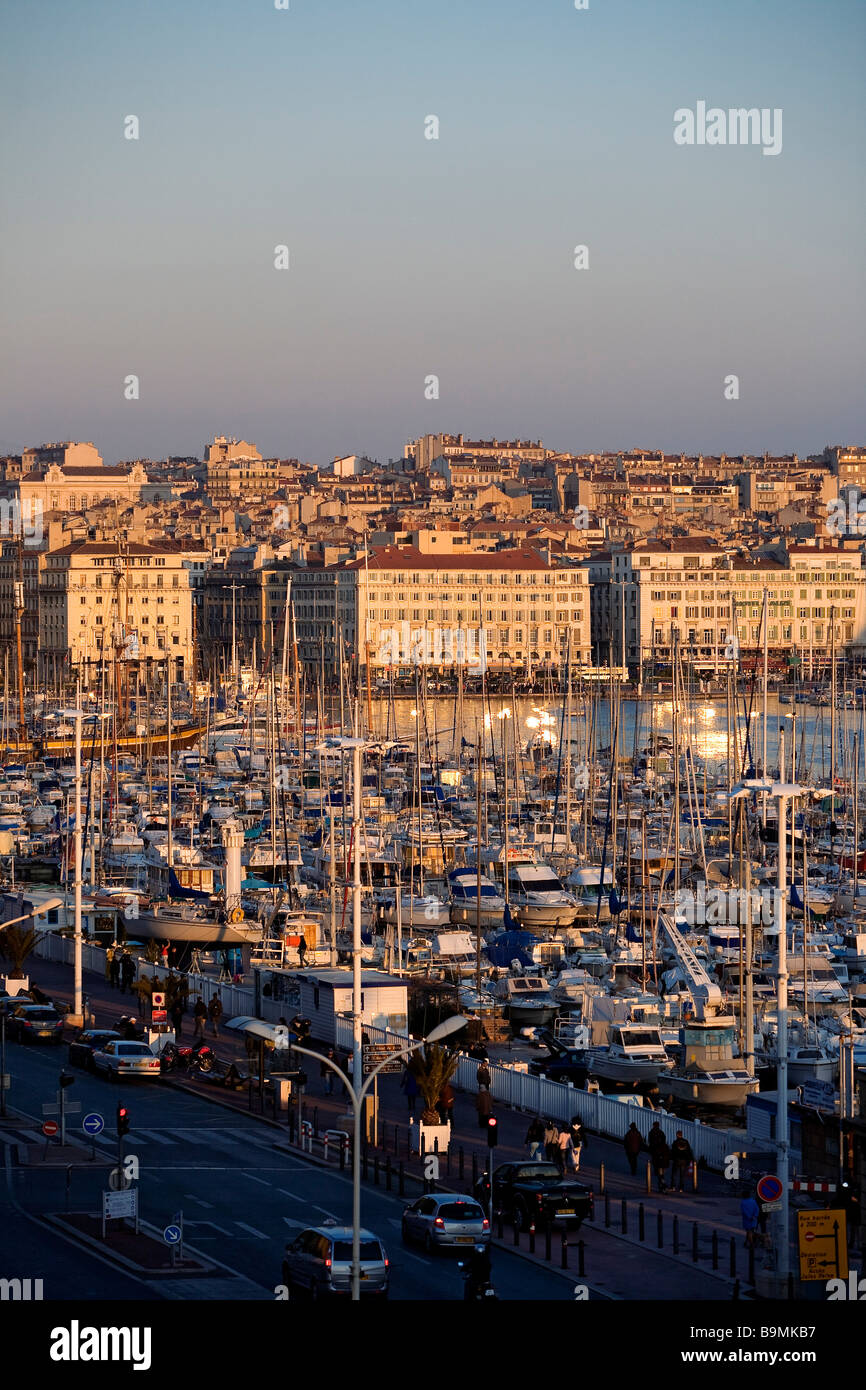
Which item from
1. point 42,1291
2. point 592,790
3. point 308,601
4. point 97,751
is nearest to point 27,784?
point 97,751

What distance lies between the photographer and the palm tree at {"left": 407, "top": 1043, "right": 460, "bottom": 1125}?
11.1m

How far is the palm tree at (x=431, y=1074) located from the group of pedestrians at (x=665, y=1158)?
0.96 metres

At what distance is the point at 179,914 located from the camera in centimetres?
1916

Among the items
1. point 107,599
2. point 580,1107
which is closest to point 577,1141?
point 580,1107

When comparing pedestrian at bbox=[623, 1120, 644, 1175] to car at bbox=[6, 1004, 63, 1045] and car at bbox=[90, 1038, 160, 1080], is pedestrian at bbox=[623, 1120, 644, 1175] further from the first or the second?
car at bbox=[6, 1004, 63, 1045]

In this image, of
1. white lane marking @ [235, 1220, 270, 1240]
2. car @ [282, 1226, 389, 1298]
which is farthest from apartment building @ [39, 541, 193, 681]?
car @ [282, 1226, 389, 1298]

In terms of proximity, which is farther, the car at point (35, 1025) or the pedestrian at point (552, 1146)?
the car at point (35, 1025)

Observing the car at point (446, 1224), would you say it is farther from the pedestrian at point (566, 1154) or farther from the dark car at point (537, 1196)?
the pedestrian at point (566, 1154)

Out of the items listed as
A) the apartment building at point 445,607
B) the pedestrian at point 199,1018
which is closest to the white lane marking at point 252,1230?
the pedestrian at point 199,1018

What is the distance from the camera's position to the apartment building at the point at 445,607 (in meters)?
70.5

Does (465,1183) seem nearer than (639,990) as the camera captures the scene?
Yes

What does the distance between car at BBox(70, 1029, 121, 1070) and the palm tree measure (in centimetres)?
225
